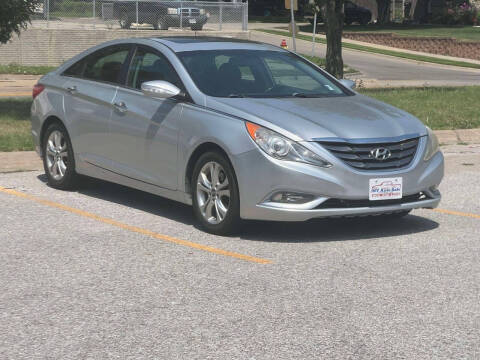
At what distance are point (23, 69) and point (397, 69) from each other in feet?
44.7

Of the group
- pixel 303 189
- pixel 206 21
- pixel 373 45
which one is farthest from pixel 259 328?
pixel 373 45

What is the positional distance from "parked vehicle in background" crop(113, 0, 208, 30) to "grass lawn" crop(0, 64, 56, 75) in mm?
3867

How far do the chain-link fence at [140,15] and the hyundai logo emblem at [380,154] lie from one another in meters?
24.7

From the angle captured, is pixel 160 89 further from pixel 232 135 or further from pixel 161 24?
pixel 161 24

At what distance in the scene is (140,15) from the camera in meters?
33.9

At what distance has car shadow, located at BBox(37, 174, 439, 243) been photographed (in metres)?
8.40

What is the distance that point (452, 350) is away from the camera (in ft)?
17.8

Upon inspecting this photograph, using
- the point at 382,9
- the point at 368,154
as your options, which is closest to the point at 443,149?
the point at 368,154

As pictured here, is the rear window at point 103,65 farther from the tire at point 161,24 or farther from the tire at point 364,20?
the tire at point 364,20

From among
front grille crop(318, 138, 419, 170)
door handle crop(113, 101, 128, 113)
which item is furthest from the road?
front grille crop(318, 138, 419, 170)

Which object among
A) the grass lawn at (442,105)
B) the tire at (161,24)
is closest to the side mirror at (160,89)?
the grass lawn at (442,105)

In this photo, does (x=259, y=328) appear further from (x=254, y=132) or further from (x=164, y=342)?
(x=254, y=132)

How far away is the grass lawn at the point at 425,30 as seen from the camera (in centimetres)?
5025

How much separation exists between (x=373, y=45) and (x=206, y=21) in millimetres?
15746
